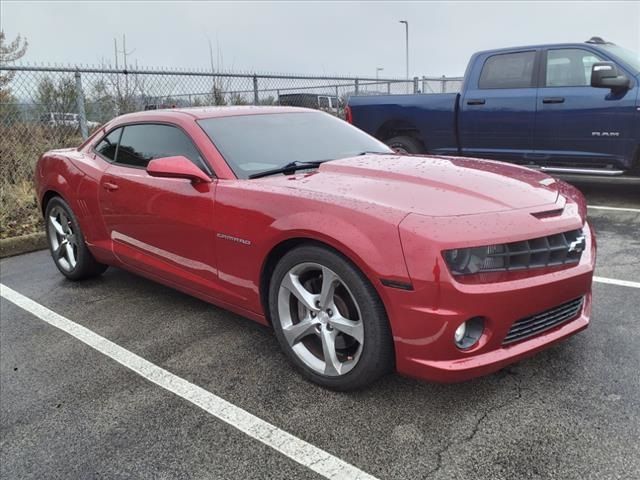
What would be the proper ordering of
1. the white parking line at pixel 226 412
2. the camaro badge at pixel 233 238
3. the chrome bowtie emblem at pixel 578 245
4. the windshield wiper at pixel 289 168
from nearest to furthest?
the white parking line at pixel 226 412 < the chrome bowtie emblem at pixel 578 245 < the camaro badge at pixel 233 238 < the windshield wiper at pixel 289 168

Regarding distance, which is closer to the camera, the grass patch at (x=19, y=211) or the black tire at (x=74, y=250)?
the black tire at (x=74, y=250)

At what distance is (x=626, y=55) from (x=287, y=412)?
21.3ft

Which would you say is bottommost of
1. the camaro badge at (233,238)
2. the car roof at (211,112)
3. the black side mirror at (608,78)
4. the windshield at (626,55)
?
the camaro badge at (233,238)

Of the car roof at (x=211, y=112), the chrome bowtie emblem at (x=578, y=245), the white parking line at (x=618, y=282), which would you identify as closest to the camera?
the chrome bowtie emblem at (x=578, y=245)

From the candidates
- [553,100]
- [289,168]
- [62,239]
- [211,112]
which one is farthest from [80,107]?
[553,100]

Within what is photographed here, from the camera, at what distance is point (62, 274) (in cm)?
498

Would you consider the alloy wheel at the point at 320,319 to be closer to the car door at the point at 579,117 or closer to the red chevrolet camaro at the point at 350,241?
the red chevrolet camaro at the point at 350,241

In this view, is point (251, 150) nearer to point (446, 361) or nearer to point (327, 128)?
point (327, 128)

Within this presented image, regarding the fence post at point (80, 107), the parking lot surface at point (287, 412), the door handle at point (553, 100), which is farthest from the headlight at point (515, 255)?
the fence post at point (80, 107)

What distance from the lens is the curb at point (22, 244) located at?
5.97 m

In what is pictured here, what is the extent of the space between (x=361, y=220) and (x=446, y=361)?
2.35ft

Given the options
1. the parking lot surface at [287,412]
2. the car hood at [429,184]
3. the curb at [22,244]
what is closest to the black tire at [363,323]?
the parking lot surface at [287,412]

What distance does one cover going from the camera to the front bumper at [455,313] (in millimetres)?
2297

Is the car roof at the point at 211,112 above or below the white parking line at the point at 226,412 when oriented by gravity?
above
